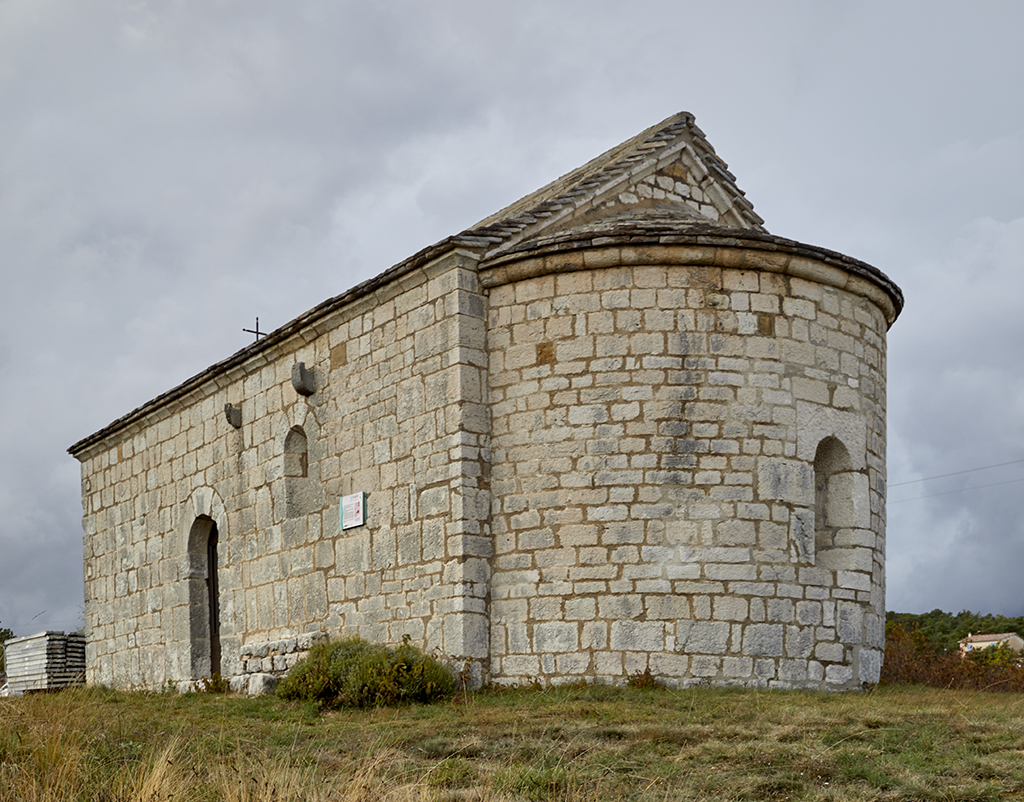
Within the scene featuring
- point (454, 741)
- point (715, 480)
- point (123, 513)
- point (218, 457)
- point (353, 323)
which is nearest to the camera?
point (454, 741)

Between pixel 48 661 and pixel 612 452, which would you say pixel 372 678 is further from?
pixel 48 661

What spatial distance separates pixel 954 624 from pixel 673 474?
77.5 feet

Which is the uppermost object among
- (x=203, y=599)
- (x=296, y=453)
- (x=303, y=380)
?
(x=303, y=380)

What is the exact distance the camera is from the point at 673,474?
33.4ft

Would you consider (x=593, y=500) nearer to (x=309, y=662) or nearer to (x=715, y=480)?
(x=715, y=480)

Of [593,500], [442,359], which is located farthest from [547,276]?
[593,500]

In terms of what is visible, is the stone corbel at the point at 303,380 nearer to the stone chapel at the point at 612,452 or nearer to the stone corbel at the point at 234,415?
the stone chapel at the point at 612,452

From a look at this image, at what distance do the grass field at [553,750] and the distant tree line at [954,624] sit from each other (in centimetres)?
2030

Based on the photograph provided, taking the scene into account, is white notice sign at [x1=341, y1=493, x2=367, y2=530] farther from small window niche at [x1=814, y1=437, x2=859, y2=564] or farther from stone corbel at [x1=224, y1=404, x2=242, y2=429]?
small window niche at [x1=814, y1=437, x2=859, y2=564]

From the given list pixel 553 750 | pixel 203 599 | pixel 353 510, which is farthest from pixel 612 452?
pixel 203 599

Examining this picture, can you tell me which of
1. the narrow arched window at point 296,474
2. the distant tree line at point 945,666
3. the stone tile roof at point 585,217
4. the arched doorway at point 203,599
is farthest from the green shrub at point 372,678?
the arched doorway at point 203,599

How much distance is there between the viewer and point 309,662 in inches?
442

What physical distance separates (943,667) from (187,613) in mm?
9904

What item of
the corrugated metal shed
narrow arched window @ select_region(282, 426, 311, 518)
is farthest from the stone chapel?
the corrugated metal shed
